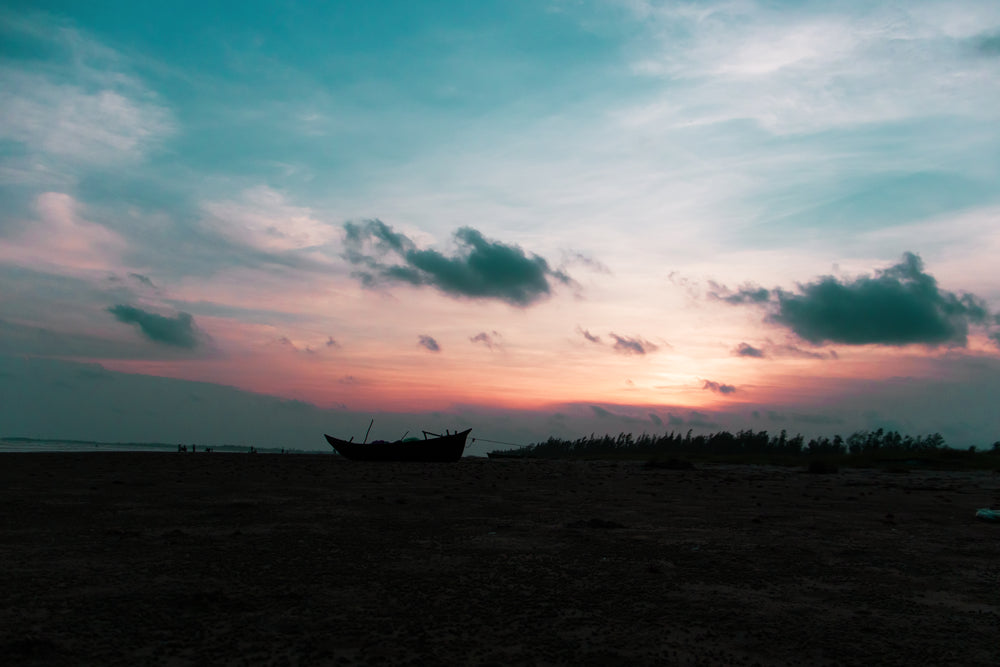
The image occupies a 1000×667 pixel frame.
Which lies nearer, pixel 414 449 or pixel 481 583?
pixel 481 583

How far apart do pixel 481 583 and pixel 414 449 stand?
3545cm

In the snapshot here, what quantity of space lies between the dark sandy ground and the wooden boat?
26.6 meters

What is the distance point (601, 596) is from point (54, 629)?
568 centimetres

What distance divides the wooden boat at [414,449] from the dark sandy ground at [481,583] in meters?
26.6

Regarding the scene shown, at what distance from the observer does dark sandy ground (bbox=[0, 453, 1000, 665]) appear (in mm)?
6012

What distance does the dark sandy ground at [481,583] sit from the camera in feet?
19.7

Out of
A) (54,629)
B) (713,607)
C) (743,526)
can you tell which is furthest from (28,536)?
(743,526)

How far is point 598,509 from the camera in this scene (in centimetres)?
1608

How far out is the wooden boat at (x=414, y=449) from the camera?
141 feet

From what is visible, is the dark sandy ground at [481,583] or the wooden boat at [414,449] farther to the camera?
the wooden boat at [414,449]

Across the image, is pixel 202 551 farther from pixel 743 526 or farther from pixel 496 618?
pixel 743 526

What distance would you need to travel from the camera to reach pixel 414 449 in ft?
141

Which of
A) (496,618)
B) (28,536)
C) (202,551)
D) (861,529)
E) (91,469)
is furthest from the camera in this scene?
(91,469)

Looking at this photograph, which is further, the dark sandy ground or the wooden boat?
the wooden boat
